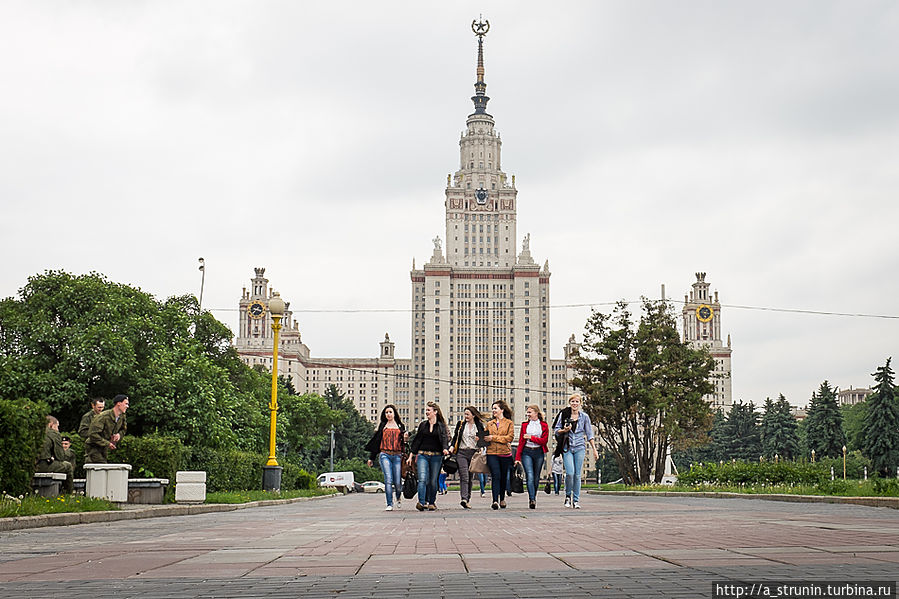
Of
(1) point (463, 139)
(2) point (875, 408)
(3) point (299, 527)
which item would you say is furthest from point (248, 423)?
(1) point (463, 139)

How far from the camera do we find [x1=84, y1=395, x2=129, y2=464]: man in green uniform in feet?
46.7

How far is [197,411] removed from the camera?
29297mm

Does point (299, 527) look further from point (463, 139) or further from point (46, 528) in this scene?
point (463, 139)

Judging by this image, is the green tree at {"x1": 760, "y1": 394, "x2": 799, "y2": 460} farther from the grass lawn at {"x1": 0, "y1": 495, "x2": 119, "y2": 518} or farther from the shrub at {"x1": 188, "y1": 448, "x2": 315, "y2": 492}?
the grass lawn at {"x1": 0, "y1": 495, "x2": 119, "y2": 518}

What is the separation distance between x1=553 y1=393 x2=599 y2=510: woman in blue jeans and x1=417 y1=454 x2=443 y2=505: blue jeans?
214 cm

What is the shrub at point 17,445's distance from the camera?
11677mm

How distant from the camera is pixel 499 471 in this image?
15945 millimetres

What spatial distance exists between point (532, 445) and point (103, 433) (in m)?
7.23

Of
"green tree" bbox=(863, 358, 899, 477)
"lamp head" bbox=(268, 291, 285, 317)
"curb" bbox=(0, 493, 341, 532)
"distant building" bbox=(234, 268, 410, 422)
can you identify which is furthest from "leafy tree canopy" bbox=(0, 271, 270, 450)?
"distant building" bbox=(234, 268, 410, 422)

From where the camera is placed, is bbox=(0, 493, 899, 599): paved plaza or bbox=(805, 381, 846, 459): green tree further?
bbox=(805, 381, 846, 459): green tree

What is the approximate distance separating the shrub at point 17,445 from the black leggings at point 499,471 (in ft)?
23.9

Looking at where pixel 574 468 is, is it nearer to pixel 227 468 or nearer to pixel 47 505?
pixel 47 505

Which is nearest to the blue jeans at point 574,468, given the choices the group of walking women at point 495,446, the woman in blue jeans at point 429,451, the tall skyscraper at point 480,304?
the group of walking women at point 495,446

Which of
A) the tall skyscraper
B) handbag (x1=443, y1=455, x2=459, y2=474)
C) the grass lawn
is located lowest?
the grass lawn
